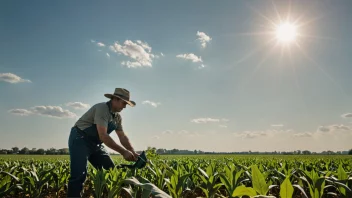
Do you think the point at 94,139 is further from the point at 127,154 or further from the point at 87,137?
the point at 127,154

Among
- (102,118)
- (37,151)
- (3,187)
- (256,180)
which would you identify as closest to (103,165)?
(102,118)

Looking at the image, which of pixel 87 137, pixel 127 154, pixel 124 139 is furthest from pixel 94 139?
pixel 124 139

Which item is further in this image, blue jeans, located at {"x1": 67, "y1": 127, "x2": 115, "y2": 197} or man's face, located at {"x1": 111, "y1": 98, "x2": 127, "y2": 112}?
man's face, located at {"x1": 111, "y1": 98, "x2": 127, "y2": 112}

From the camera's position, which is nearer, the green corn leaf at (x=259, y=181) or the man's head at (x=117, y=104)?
the green corn leaf at (x=259, y=181)

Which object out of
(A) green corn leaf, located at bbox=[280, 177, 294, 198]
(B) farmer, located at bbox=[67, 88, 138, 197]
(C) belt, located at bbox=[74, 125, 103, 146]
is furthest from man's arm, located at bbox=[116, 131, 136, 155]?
(A) green corn leaf, located at bbox=[280, 177, 294, 198]

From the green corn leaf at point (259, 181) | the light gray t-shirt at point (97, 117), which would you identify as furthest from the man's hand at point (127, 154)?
the green corn leaf at point (259, 181)

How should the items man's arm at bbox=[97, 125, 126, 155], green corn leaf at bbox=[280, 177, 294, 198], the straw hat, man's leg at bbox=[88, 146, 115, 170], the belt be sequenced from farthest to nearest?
man's leg at bbox=[88, 146, 115, 170]
the straw hat
the belt
man's arm at bbox=[97, 125, 126, 155]
green corn leaf at bbox=[280, 177, 294, 198]

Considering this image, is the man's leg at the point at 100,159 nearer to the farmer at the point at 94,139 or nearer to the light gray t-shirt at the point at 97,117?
the farmer at the point at 94,139

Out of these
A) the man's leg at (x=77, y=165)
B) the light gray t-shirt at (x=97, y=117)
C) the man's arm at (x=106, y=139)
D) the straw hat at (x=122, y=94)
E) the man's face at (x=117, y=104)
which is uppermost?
the straw hat at (x=122, y=94)

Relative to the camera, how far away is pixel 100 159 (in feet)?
18.2

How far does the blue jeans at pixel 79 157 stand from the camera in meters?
4.68

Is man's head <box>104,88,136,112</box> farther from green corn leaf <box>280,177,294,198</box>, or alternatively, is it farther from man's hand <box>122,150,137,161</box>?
green corn leaf <box>280,177,294,198</box>

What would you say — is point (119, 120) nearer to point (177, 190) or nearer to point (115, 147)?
point (115, 147)

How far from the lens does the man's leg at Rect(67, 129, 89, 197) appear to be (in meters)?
4.67
